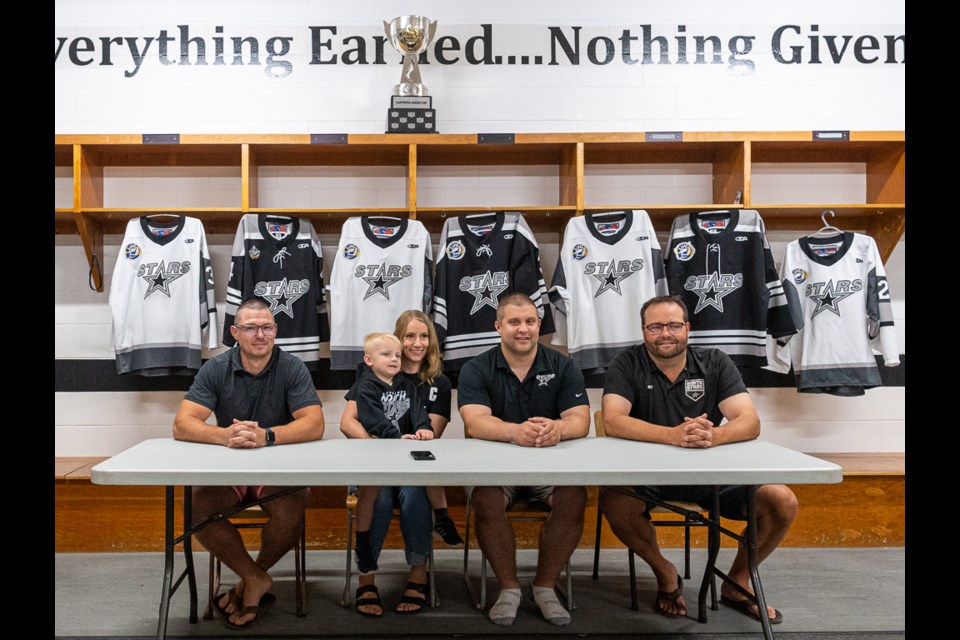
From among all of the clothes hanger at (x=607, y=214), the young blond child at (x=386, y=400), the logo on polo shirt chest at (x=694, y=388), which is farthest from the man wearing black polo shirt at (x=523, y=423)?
the clothes hanger at (x=607, y=214)

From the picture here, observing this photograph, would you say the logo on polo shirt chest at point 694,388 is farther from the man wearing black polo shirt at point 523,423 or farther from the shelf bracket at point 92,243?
the shelf bracket at point 92,243

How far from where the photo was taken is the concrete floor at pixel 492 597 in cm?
273

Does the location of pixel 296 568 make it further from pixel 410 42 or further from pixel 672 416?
pixel 410 42

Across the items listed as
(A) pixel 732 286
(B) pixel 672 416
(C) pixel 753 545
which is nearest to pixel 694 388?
(B) pixel 672 416

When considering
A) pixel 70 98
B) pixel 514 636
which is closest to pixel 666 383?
pixel 514 636

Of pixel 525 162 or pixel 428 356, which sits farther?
pixel 525 162

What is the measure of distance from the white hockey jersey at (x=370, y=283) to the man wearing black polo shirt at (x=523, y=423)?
1.07m

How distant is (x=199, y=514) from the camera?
2.82 metres

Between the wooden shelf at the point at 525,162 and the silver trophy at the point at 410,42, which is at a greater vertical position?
the silver trophy at the point at 410,42

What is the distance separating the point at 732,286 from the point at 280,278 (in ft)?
7.98

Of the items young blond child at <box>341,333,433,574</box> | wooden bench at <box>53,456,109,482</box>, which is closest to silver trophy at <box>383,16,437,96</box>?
young blond child at <box>341,333,433,574</box>

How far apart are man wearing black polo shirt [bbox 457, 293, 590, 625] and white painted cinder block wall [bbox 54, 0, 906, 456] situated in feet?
4.73

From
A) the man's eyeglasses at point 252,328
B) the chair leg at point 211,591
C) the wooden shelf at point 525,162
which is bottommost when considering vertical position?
the chair leg at point 211,591

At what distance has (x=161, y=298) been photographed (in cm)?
399
